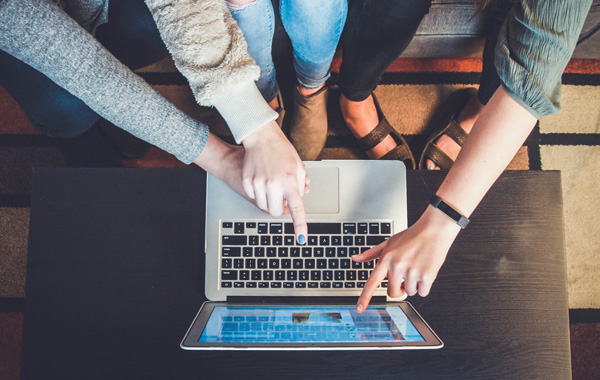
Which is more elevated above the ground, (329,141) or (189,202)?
(329,141)

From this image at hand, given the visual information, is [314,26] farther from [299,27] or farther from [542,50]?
[542,50]

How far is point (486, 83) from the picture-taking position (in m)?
0.93

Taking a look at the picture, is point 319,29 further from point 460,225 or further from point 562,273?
point 562,273

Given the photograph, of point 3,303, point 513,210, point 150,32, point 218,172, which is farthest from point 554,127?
point 3,303

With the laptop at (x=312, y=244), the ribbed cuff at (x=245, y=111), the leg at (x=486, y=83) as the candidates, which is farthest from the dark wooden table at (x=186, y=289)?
the leg at (x=486, y=83)

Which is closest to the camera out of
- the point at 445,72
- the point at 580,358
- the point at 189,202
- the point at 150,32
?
the point at 189,202

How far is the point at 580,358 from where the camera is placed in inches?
45.7

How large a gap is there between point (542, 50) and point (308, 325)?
0.61m

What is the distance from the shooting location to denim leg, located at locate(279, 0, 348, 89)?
2.39ft

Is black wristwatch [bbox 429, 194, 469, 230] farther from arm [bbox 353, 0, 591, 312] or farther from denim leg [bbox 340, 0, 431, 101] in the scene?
denim leg [bbox 340, 0, 431, 101]

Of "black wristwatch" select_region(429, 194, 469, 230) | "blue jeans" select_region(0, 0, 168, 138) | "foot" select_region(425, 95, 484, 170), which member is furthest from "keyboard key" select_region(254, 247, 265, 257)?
"foot" select_region(425, 95, 484, 170)

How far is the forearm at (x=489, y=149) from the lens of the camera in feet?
1.90

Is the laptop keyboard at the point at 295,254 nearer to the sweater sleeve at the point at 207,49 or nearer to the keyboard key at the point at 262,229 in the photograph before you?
the keyboard key at the point at 262,229

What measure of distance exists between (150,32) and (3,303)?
110 centimetres
